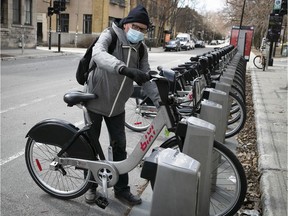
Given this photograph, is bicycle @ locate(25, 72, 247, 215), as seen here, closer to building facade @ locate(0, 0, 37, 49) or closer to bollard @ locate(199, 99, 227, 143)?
bollard @ locate(199, 99, 227, 143)

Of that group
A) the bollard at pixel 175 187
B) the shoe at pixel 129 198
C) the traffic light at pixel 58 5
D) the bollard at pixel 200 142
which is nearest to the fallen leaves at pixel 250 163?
the bollard at pixel 200 142

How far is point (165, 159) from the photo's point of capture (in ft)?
6.76

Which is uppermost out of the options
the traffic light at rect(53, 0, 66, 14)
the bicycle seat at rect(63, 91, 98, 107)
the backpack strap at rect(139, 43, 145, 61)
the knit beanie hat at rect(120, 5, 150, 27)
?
the traffic light at rect(53, 0, 66, 14)

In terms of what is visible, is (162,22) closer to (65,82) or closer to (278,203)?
(65,82)

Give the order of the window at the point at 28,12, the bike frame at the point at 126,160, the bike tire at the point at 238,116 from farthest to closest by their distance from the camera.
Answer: the window at the point at 28,12 → the bike tire at the point at 238,116 → the bike frame at the point at 126,160

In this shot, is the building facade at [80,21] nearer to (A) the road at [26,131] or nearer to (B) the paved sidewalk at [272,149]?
(A) the road at [26,131]

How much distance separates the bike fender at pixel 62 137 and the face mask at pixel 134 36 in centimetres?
99

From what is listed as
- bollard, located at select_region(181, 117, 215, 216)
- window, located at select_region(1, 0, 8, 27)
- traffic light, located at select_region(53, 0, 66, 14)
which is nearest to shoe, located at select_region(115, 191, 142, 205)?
bollard, located at select_region(181, 117, 215, 216)

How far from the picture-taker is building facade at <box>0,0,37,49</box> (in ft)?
85.3

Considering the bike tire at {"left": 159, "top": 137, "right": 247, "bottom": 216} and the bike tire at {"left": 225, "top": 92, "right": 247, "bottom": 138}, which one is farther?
the bike tire at {"left": 225, "top": 92, "right": 247, "bottom": 138}

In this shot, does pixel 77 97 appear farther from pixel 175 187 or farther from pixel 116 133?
pixel 175 187

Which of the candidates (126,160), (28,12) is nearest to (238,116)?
(126,160)

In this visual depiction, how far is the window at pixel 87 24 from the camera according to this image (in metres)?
43.0

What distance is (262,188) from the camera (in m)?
3.85
